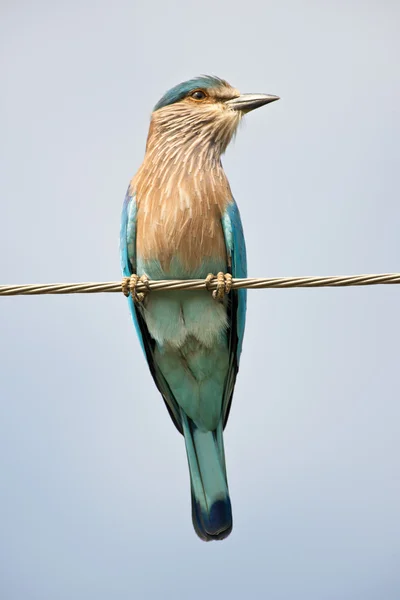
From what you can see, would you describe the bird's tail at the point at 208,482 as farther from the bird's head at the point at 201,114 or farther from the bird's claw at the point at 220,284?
the bird's head at the point at 201,114

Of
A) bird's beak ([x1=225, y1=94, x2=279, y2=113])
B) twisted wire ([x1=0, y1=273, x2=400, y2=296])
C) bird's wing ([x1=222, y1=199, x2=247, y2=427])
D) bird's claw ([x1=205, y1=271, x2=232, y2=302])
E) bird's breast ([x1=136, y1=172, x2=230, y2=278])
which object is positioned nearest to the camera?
twisted wire ([x1=0, y1=273, x2=400, y2=296])

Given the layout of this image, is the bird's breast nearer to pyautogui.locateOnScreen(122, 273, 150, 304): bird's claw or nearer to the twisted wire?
pyautogui.locateOnScreen(122, 273, 150, 304): bird's claw

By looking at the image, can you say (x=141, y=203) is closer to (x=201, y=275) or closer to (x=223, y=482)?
(x=201, y=275)

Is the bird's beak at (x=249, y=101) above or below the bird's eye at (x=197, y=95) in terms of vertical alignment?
below

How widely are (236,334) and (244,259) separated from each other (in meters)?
0.45

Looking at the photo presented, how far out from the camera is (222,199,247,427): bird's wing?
5.60 meters

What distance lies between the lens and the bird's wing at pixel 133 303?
5.68 metres

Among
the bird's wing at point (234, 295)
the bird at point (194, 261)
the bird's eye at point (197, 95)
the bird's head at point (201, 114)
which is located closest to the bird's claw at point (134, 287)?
the bird at point (194, 261)

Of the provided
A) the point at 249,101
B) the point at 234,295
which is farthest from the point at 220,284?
the point at 249,101

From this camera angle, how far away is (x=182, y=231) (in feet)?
17.9

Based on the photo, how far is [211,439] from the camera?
19.9 feet

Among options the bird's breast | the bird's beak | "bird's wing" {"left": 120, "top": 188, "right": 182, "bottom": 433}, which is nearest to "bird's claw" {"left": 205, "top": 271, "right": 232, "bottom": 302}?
the bird's breast

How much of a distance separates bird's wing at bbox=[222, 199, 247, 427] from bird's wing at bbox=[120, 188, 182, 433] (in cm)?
37

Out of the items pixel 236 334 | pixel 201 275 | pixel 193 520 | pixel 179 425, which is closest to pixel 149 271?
pixel 201 275
